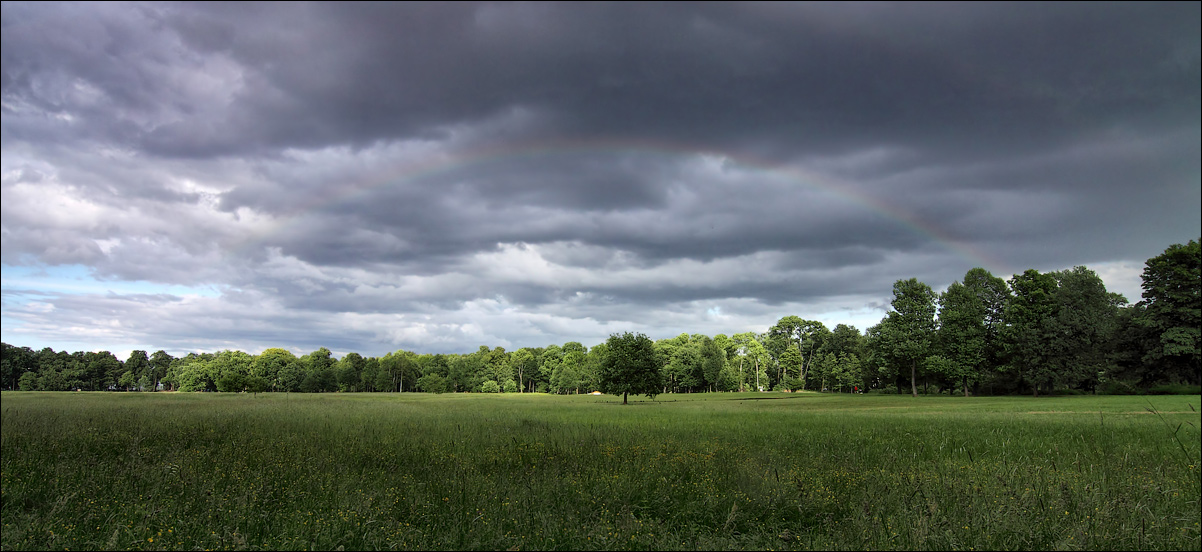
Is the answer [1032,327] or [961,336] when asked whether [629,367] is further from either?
[1032,327]

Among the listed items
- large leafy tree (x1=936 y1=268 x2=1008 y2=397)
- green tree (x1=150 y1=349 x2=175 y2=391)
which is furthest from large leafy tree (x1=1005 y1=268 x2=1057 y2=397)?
green tree (x1=150 y1=349 x2=175 y2=391)

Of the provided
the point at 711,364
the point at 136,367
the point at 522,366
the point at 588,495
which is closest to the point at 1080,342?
the point at 711,364

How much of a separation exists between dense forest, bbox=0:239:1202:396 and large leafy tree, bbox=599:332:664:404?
2735 mm

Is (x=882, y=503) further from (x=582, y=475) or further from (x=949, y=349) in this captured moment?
(x=949, y=349)

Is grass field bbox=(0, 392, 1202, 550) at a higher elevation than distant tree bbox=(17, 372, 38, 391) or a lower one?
higher

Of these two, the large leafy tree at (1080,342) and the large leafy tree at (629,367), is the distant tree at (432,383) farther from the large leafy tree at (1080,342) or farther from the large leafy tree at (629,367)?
the large leafy tree at (1080,342)

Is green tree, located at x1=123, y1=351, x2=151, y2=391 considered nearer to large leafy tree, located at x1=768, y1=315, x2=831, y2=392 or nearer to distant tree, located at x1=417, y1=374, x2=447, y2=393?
distant tree, located at x1=417, y1=374, x2=447, y2=393

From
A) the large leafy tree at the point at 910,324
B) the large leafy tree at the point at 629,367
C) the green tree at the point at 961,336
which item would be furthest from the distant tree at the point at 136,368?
the green tree at the point at 961,336

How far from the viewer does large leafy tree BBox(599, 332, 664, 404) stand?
51.8 metres

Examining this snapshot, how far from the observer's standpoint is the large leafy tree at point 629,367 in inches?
2040

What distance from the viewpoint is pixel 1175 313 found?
48625 millimetres

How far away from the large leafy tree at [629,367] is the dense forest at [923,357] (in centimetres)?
274

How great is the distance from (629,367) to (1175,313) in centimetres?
5038

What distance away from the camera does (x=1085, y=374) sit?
5738 centimetres
